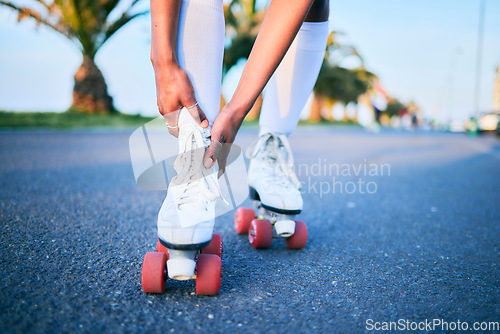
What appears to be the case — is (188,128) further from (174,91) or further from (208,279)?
(208,279)

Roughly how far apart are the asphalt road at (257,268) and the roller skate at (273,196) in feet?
0.19

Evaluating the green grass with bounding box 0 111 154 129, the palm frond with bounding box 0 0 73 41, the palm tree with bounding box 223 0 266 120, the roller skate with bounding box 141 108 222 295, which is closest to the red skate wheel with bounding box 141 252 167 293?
the roller skate with bounding box 141 108 222 295

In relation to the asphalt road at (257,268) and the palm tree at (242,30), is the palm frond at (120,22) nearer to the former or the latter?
the palm tree at (242,30)

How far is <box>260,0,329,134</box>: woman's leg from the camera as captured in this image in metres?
1.40

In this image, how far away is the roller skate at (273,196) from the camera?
4.21ft

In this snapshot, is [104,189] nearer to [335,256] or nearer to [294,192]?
[294,192]

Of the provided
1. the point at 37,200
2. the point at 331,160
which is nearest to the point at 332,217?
the point at 37,200

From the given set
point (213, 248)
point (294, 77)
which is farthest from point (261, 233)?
point (294, 77)

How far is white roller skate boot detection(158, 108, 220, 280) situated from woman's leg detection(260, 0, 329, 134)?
0.43 m

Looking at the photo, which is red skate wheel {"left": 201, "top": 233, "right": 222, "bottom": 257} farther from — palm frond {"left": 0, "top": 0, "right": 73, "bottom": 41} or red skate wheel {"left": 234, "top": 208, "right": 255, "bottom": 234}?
palm frond {"left": 0, "top": 0, "right": 73, "bottom": 41}

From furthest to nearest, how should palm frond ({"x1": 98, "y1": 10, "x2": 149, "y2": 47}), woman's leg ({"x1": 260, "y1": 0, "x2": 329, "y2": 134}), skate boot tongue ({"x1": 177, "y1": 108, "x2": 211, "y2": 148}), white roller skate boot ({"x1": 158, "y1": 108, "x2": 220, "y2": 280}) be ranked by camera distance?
1. palm frond ({"x1": 98, "y1": 10, "x2": 149, "y2": 47})
2. woman's leg ({"x1": 260, "y1": 0, "x2": 329, "y2": 134})
3. skate boot tongue ({"x1": 177, "y1": 108, "x2": 211, "y2": 148})
4. white roller skate boot ({"x1": 158, "y1": 108, "x2": 220, "y2": 280})

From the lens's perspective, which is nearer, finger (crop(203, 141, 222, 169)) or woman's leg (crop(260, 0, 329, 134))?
finger (crop(203, 141, 222, 169))

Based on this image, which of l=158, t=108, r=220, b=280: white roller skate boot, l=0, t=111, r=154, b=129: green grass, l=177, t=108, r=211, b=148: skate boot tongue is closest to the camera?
l=158, t=108, r=220, b=280: white roller skate boot

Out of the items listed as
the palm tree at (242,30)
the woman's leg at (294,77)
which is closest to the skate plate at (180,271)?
the woman's leg at (294,77)
